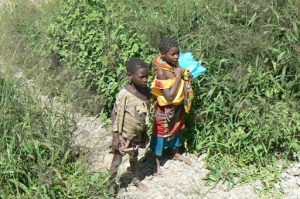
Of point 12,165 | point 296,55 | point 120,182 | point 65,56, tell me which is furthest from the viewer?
point 65,56

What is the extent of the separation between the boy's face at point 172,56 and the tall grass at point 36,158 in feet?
3.95

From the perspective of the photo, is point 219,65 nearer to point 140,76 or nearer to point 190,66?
point 190,66

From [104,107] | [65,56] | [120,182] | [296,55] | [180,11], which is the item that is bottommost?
[120,182]

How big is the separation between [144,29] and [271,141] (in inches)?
78.4

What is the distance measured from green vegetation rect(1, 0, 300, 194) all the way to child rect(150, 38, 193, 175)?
0.46m

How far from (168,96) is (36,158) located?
131cm

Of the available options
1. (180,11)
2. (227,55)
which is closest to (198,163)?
(227,55)

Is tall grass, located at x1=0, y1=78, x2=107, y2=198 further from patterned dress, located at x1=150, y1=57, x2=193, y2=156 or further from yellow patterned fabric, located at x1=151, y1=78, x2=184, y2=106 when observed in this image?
yellow patterned fabric, located at x1=151, y1=78, x2=184, y2=106

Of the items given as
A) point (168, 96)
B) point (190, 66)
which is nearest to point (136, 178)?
point (168, 96)

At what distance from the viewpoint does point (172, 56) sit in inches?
139

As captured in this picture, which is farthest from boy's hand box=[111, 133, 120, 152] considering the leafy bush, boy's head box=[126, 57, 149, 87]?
the leafy bush

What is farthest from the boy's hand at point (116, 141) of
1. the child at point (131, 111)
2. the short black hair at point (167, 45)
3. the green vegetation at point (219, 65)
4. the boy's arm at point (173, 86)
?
the green vegetation at point (219, 65)

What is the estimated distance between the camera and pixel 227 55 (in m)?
4.32

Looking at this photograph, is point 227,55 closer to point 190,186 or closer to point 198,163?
point 198,163
